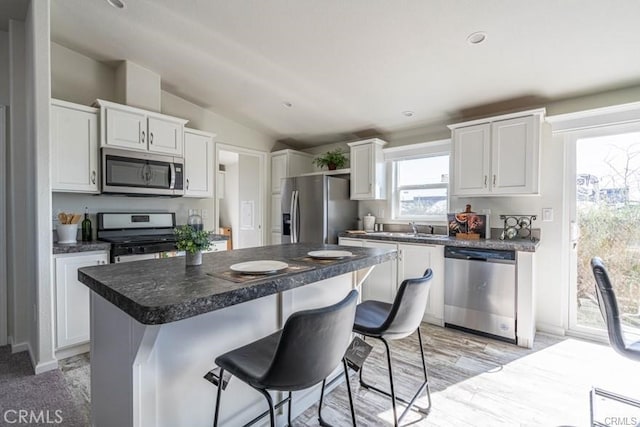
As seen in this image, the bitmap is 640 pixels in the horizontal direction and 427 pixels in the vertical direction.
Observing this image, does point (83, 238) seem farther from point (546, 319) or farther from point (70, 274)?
point (546, 319)

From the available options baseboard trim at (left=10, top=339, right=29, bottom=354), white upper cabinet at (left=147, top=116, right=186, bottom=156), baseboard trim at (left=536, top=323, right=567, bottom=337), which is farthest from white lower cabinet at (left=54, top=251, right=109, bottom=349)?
baseboard trim at (left=536, top=323, right=567, bottom=337)

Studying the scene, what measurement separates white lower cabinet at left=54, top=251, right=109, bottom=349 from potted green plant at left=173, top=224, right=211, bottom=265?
177cm

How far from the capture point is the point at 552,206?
3.03 meters

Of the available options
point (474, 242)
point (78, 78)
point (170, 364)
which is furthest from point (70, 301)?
point (474, 242)

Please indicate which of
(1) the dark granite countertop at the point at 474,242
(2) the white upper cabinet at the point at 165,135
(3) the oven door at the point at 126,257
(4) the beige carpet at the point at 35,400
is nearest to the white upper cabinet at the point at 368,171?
(1) the dark granite countertop at the point at 474,242

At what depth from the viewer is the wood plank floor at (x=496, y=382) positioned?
70.1 inches

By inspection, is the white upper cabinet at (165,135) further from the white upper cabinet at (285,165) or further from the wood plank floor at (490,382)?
the wood plank floor at (490,382)

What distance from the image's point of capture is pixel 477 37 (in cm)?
228

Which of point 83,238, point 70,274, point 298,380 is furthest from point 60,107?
point 298,380

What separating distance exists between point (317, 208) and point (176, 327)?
2.95 m

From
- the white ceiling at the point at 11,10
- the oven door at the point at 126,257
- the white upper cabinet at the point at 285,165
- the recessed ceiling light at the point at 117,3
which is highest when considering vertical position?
the recessed ceiling light at the point at 117,3

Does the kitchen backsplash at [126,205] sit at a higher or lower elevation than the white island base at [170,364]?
higher

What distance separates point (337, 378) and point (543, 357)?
1784mm

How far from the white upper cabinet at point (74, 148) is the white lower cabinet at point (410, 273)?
9.52 feet
